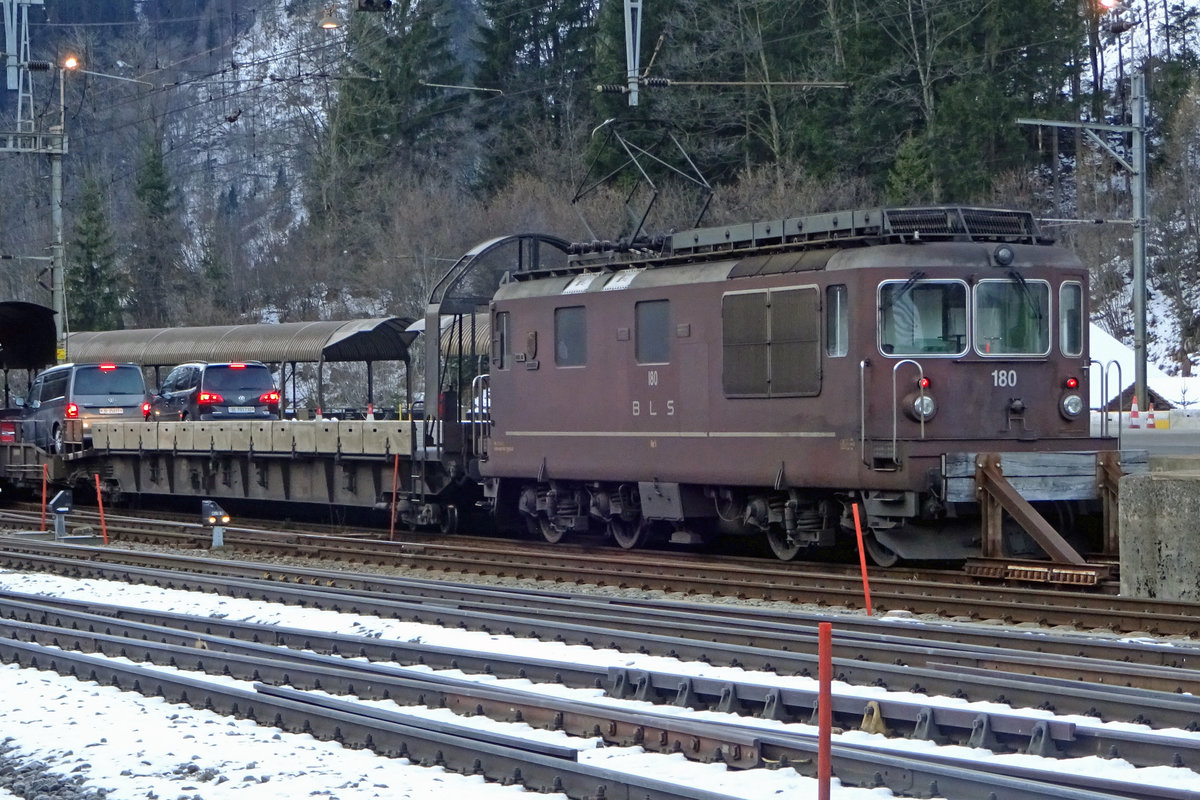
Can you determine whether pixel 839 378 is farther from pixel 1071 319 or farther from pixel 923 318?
pixel 1071 319

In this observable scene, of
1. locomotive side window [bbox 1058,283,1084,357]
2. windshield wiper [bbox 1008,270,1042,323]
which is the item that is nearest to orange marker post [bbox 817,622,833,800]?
windshield wiper [bbox 1008,270,1042,323]

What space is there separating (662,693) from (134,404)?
73.4ft

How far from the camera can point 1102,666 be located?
9.02 metres

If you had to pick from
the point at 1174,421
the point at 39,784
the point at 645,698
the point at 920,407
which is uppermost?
the point at 920,407

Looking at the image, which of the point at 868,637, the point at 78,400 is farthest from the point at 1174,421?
the point at 868,637

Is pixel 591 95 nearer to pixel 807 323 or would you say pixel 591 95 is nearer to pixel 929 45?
pixel 929 45

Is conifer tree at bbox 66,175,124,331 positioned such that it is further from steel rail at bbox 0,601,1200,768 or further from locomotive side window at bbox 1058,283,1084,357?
locomotive side window at bbox 1058,283,1084,357

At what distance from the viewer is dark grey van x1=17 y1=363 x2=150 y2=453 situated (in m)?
28.4

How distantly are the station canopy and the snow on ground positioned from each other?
2441 centimetres

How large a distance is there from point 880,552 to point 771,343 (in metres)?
2.43

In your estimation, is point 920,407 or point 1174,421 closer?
point 920,407

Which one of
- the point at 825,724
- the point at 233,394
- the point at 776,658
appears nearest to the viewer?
the point at 825,724

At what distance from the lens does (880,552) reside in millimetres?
15492

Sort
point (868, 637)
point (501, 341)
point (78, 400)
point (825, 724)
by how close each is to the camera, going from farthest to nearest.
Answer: point (78, 400)
point (501, 341)
point (868, 637)
point (825, 724)
